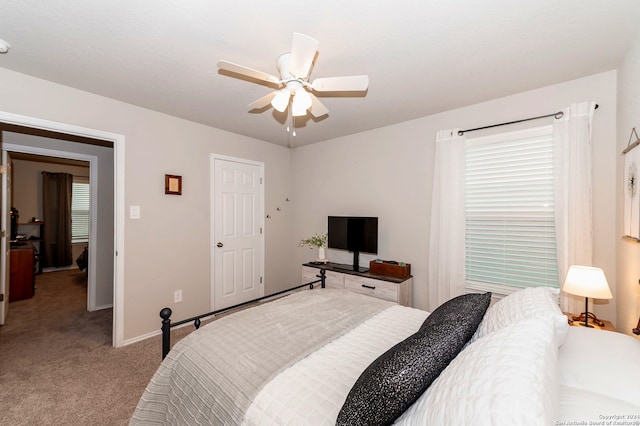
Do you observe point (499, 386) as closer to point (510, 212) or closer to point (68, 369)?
point (510, 212)

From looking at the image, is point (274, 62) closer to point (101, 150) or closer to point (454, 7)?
point (454, 7)

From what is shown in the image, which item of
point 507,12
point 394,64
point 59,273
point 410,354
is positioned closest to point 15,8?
point 394,64

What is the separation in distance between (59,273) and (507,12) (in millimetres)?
8358

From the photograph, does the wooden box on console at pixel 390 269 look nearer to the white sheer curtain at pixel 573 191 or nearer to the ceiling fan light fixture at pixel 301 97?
the white sheer curtain at pixel 573 191

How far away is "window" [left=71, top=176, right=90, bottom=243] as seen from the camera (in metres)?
6.56

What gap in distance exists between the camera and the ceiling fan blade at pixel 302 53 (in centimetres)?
141

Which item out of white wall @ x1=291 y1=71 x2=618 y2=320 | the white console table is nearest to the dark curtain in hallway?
white wall @ x1=291 y1=71 x2=618 y2=320

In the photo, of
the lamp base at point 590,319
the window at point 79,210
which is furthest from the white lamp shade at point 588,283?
the window at point 79,210

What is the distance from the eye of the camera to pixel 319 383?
3.85 ft

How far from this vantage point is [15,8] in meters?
1.55

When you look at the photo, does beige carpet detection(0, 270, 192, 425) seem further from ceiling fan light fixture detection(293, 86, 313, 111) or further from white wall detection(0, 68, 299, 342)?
ceiling fan light fixture detection(293, 86, 313, 111)

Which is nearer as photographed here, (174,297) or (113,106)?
(113,106)

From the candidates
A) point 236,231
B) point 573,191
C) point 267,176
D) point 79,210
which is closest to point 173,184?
point 236,231

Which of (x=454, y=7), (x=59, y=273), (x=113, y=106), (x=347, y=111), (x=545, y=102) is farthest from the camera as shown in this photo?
(x=59, y=273)
